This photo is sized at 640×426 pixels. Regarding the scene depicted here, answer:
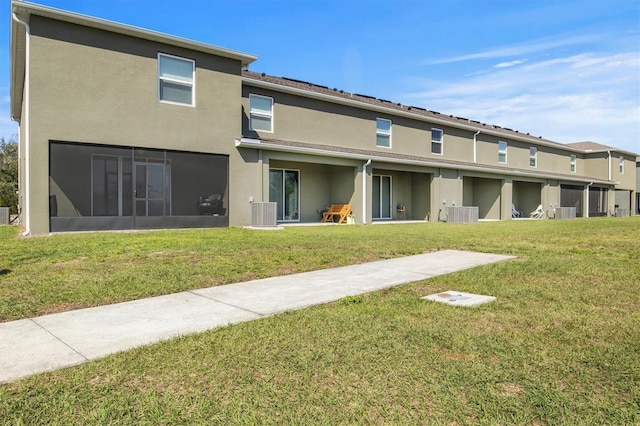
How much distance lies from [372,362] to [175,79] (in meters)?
13.5

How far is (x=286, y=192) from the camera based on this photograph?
19.3 meters

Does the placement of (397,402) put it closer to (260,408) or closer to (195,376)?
(260,408)

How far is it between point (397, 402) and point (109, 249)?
7.96 meters

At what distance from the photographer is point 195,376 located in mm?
2799

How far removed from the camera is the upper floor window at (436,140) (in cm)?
2406

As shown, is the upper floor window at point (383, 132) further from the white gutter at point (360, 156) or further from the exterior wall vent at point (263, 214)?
the exterior wall vent at point (263, 214)

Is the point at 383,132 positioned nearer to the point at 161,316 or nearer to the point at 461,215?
the point at 461,215

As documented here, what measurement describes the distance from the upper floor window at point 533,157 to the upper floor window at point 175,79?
26034 mm

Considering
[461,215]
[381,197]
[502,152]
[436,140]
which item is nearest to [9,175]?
[381,197]

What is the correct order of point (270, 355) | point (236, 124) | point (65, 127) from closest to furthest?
1. point (270, 355)
2. point (65, 127)
3. point (236, 124)

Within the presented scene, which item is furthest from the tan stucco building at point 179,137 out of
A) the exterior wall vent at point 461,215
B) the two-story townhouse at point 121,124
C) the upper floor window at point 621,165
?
the upper floor window at point 621,165

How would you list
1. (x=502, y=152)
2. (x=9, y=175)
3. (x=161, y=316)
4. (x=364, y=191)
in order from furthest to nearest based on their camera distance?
1. (x=502, y=152)
2. (x=9, y=175)
3. (x=364, y=191)
4. (x=161, y=316)

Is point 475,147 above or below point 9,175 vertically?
above

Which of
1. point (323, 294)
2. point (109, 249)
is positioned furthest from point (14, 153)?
point (323, 294)
